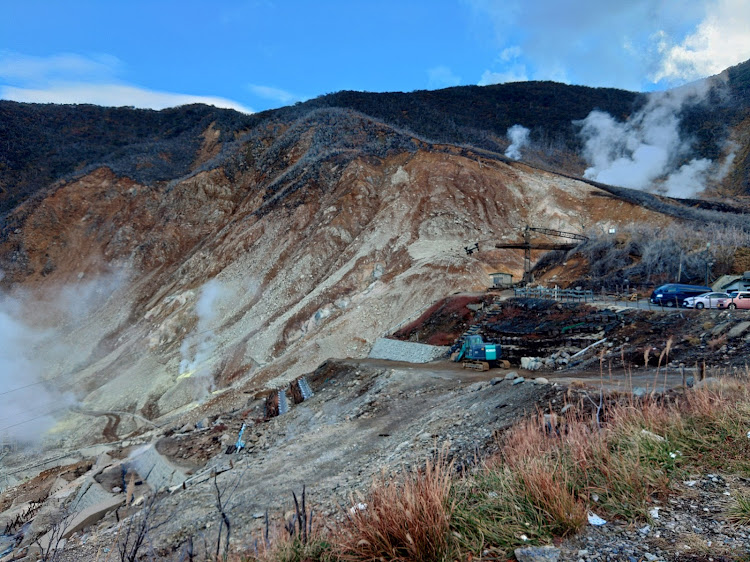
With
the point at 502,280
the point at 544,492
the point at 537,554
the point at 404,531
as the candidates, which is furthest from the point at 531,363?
the point at 404,531

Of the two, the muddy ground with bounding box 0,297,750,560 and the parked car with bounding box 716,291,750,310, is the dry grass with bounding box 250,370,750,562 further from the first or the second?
the parked car with bounding box 716,291,750,310

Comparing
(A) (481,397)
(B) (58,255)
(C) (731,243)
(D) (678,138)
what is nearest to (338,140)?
(B) (58,255)

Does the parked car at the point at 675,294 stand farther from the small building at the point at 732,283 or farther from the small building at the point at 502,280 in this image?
the small building at the point at 502,280

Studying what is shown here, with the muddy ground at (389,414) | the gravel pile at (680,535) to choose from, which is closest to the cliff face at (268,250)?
the muddy ground at (389,414)

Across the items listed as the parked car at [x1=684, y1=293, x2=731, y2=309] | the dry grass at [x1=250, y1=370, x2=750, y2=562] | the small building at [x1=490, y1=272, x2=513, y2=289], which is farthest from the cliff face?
the dry grass at [x1=250, y1=370, x2=750, y2=562]

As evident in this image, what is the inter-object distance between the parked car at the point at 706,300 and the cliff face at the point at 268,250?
1542 centimetres

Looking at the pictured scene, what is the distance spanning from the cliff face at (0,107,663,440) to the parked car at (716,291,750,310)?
16377 mm

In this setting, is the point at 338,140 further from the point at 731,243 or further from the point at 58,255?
the point at 731,243

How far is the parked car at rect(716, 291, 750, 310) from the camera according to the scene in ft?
59.9

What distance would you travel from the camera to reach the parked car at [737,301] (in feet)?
59.9

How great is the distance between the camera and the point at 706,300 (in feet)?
Result: 61.9

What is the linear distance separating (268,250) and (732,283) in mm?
36620

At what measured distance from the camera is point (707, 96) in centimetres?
8225

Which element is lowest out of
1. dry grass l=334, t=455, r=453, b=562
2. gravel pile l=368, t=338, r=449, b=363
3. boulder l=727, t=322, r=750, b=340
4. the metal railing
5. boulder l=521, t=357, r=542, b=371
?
gravel pile l=368, t=338, r=449, b=363
